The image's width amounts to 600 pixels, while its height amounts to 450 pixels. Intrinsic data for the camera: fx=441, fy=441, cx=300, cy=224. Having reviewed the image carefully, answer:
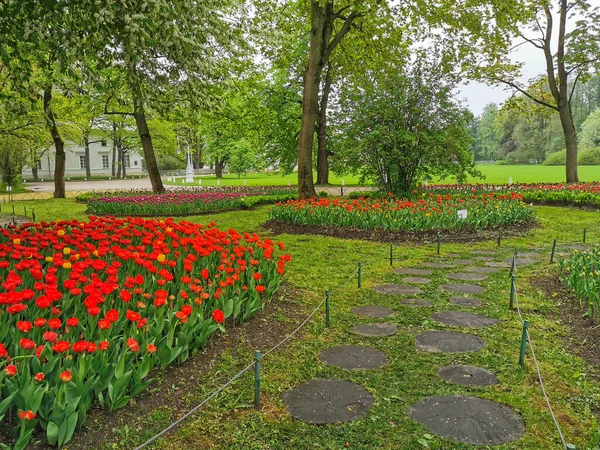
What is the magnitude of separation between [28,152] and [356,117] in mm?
26483

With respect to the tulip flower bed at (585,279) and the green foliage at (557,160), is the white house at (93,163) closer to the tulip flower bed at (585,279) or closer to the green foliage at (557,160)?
the green foliage at (557,160)

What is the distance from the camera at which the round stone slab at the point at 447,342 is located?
13.1 feet

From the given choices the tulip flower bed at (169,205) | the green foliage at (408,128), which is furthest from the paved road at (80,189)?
the green foliage at (408,128)

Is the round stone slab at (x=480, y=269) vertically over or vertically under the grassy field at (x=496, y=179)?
under

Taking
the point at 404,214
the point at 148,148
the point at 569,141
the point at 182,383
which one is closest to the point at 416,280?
the point at 404,214

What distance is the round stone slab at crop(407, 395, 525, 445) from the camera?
269 centimetres

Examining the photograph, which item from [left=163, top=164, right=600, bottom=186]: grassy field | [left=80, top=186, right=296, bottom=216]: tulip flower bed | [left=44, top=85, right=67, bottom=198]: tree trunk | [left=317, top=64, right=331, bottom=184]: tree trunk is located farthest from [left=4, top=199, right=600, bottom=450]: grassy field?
[left=163, top=164, right=600, bottom=186]: grassy field

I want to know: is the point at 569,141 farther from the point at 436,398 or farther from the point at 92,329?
the point at 92,329

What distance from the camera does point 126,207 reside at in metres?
15.9

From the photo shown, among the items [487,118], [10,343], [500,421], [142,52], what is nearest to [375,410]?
[500,421]

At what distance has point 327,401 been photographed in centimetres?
314

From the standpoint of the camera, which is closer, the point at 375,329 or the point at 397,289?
the point at 375,329

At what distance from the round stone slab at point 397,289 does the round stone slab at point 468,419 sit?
8.89 feet

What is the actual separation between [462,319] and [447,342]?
28.0 inches
